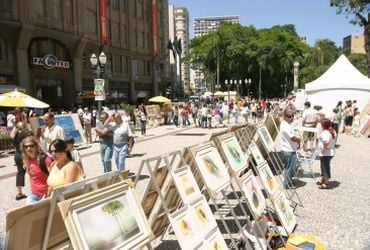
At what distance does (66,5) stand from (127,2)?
14.8m

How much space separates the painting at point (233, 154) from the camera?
5262 millimetres

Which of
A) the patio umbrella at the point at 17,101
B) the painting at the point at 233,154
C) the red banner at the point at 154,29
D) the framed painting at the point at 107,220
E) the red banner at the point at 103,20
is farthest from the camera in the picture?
the red banner at the point at 154,29

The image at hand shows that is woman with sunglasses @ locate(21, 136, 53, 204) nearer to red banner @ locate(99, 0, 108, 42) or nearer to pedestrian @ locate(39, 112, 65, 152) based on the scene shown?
pedestrian @ locate(39, 112, 65, 152)

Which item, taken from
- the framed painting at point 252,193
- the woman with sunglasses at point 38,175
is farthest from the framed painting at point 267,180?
the woman with sunglasses at point 38,175

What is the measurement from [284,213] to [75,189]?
370 cm

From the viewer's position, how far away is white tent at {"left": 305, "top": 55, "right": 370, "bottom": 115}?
2461cm

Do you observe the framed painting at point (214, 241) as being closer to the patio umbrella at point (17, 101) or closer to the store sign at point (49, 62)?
the patio umbrella at point (17, 101)

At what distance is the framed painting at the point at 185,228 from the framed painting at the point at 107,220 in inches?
14.0

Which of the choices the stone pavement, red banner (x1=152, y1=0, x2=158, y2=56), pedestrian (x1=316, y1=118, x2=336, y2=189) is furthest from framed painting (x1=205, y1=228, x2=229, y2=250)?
red banner (x1=152, y1=0, x2=158, y2=56)

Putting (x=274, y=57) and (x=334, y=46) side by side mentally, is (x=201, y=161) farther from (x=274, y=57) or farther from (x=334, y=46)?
(x=334, y=46)

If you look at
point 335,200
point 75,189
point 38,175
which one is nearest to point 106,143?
point 38,175

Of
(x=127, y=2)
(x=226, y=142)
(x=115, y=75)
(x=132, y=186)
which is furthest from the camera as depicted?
(x=127, y=2)

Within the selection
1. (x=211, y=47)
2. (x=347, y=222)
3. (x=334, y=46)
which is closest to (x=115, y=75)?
(x=211, y=47)

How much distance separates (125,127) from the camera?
30.1 ft
